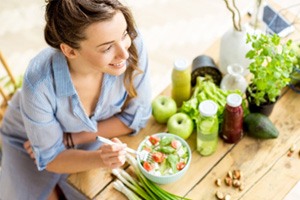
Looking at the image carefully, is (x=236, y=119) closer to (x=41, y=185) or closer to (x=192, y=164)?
(x=192, y=164)

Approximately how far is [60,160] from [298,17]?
1.19m

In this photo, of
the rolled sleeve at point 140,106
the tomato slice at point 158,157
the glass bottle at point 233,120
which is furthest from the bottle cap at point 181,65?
the tomato slice at point 158,157

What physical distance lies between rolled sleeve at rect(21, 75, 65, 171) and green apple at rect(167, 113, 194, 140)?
0.40 metres

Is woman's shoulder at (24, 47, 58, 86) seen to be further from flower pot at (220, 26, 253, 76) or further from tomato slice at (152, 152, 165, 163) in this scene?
flower pot at (220, 26, 253, 76)

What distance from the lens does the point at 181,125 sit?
5.36 ft

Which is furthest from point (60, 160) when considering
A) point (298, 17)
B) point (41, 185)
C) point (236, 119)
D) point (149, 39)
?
point (149, 39)

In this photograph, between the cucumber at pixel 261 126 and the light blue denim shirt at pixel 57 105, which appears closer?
the light blue denim shirt at pixel 57 105

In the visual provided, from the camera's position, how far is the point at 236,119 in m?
1.54

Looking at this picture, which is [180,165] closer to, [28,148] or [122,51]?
[122,51]

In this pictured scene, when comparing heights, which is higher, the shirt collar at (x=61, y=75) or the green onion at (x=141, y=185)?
the shirt collar at (x=61, y=75)

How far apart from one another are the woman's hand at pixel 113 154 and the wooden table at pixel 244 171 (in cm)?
13

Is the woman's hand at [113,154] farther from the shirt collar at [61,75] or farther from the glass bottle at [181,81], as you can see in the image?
the glass bottle at [181,81]

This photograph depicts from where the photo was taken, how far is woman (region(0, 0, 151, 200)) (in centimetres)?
129

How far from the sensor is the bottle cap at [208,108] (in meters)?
1.49
